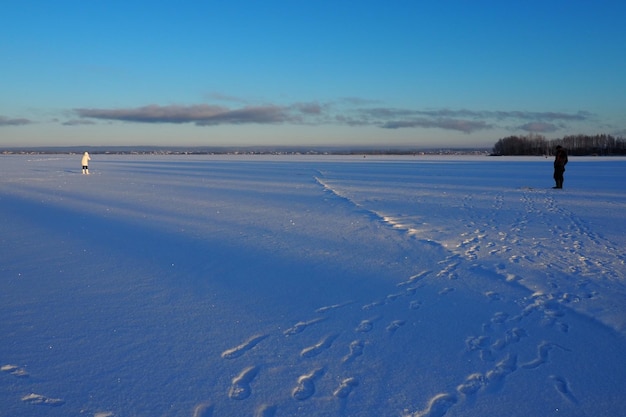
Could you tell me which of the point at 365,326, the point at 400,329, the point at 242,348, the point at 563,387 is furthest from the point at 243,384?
the point at 563,387

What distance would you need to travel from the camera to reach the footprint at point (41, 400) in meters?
2.72

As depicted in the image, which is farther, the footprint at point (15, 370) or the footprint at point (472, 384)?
the footprint at point (15, 370)

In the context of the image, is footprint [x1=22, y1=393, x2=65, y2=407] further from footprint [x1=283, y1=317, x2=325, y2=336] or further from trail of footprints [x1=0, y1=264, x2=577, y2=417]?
footprint [x1=283, y1=317, x2=325, y2=336]

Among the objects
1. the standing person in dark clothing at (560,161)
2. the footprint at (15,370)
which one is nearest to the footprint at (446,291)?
the footprint at (15,370)

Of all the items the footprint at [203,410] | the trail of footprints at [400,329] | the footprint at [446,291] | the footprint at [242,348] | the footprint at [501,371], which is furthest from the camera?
the footprint at [446,291]

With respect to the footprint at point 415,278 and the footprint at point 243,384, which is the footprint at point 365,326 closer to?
the footprint at point 243,384

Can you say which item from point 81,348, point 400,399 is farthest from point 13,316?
point 400,399

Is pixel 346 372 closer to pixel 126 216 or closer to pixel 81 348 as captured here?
pixel 81 348

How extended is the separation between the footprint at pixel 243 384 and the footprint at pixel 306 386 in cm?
29

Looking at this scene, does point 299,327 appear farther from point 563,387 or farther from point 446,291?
point 563,387

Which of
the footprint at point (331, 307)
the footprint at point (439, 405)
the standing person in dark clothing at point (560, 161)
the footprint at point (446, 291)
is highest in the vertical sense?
the standing person in dark clothing at point (560, 161)

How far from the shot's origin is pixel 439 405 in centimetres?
273

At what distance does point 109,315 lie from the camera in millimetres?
4059

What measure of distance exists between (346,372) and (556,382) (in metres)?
1.36
